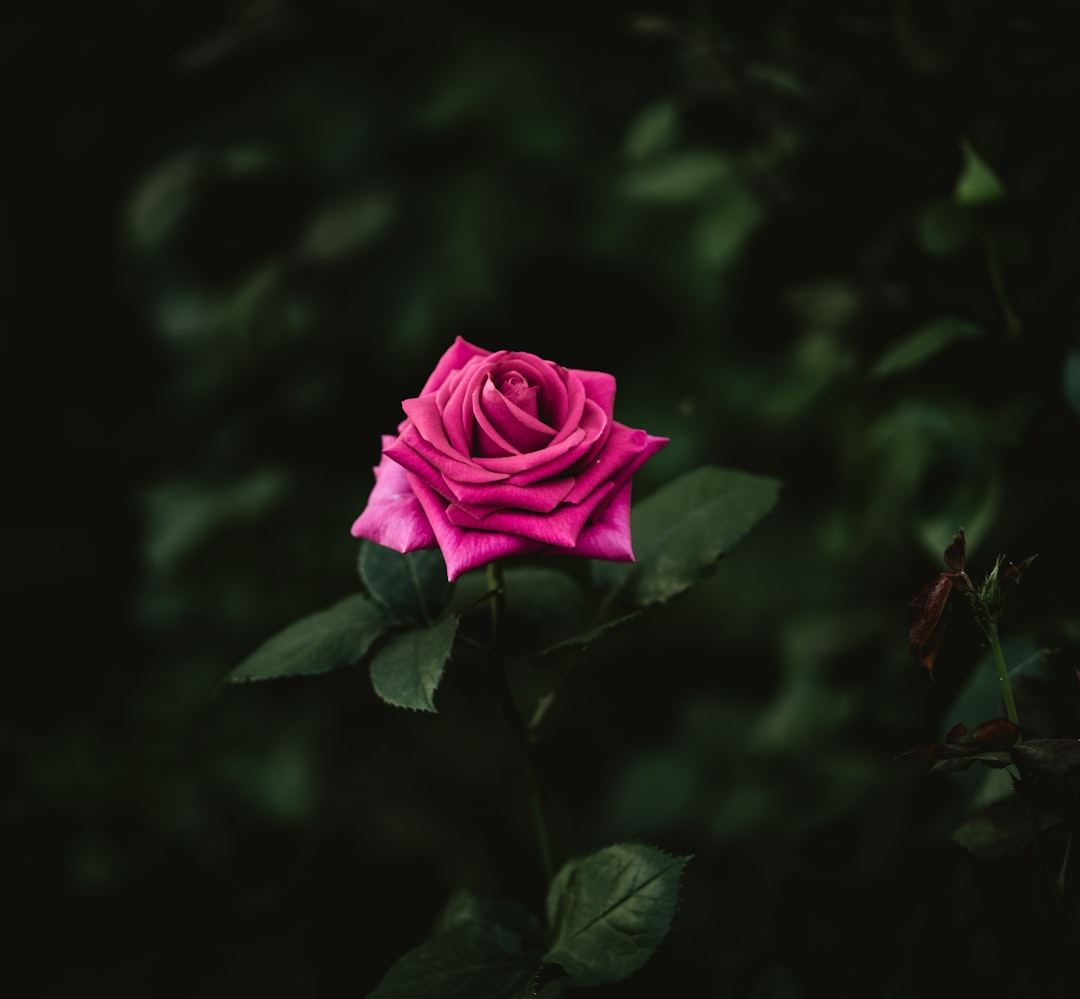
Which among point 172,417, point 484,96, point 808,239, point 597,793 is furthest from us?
point 172,417

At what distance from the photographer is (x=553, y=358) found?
6.30 ft

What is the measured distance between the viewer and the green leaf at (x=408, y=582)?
2.12 feet

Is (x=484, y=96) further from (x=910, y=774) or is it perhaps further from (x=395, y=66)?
(x=910, y=774)

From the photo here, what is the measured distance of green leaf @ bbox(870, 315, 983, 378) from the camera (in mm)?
756

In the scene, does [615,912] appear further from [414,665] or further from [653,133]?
[653,133]

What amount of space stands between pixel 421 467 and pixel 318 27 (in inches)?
60.1

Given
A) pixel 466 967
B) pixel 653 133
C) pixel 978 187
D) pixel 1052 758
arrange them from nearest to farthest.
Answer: pixel 1052 758 → pixel 466 967 → pixel 978 187 → pixel 653 133

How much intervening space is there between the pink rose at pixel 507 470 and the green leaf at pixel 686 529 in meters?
0.09

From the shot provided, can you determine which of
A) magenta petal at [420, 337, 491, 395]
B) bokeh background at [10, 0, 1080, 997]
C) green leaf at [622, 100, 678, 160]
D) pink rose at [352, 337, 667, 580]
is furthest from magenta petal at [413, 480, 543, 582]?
green leaf at [622, 100, 678, 160]

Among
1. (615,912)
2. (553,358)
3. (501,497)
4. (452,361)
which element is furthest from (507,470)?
(553,358)

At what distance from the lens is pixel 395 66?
72.1 inches

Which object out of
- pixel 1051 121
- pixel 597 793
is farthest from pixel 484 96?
pixel 597 793

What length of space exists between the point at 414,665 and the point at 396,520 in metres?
0.09

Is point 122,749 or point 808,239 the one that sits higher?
point 808,239
